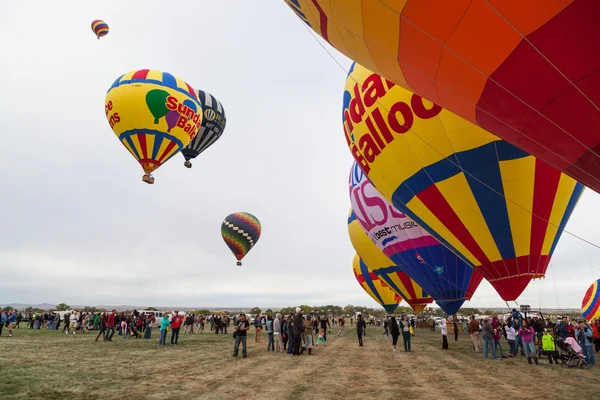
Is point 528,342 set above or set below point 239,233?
below

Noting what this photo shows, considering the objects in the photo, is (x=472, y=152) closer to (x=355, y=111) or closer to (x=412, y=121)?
(x=412, y=121)

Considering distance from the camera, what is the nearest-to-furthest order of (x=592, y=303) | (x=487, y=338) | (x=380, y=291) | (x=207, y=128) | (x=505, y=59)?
(x=505, y=59) < (x=487, y=338) < (x=207, y=128) < (x=592, y=303) < (x=380, y=291)

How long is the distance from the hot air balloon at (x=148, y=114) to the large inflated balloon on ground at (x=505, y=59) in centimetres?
1685

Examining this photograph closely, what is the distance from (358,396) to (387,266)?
1949 cm

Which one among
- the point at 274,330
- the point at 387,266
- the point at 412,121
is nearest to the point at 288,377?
the point at 274,330

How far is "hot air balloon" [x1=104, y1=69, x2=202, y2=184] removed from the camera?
68.8 ft

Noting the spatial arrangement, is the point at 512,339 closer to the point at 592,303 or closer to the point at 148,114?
the point at 148,114

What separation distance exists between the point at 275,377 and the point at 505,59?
294 inches

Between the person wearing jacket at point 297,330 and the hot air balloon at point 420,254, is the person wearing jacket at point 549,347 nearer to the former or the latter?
the hot air balloon at point 420,254

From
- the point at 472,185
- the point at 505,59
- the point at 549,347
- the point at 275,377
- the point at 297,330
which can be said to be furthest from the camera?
the point at 297,330

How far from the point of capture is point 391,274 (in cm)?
2523

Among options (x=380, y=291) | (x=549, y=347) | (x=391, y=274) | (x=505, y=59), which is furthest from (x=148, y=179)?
(x=380, y=291)

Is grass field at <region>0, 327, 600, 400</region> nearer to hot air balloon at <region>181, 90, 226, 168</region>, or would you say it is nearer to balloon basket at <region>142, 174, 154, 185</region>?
balloon basket at <region>142, 174, 154, 185</region>

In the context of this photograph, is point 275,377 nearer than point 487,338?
Yes
